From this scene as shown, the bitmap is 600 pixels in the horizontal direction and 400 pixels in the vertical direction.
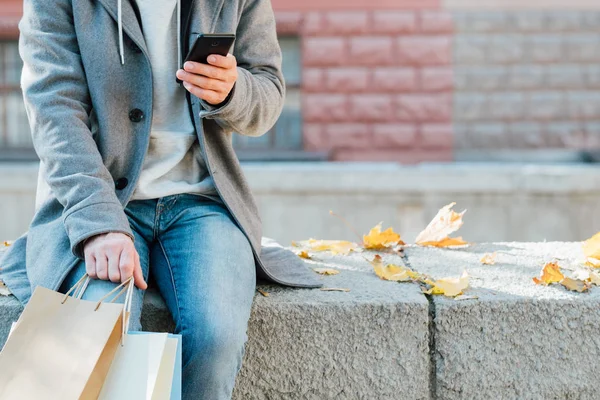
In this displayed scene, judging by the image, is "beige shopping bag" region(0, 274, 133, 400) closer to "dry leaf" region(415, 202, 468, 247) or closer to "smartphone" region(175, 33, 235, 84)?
"smartphone" region(175, 33, 235, 84)

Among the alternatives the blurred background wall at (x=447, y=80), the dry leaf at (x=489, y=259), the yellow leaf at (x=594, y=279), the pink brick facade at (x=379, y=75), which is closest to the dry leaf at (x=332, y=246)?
the dry leaf at (x=489, y=259)

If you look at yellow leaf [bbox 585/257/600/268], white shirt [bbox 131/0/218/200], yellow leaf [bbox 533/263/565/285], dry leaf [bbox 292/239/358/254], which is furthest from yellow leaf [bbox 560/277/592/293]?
white shirt [bbox 131/0/218/200]

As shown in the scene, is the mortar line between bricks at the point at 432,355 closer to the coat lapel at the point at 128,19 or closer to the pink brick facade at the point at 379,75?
the coat lapel at the point at 128,19

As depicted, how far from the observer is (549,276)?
2.27 metres

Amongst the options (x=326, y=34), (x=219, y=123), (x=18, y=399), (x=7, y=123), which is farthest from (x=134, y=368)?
(x=7, y=123)

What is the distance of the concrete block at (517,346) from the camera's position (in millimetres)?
2092

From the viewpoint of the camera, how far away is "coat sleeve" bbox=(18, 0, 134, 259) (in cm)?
189

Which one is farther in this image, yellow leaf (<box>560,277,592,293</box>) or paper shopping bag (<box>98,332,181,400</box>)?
yellow leaf (<box>560,277,592,293</box>)

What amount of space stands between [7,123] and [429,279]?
8.83 metres

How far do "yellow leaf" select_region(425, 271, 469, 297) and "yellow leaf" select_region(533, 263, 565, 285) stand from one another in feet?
0.76

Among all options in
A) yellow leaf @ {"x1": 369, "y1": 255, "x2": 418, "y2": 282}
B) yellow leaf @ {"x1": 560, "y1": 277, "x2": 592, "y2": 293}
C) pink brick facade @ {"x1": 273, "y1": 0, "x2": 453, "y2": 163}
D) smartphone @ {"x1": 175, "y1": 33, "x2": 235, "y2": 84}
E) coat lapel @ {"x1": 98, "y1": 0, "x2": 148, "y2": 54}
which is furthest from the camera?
pink brick facade @ {"x1": 273, "y1": 0, "x2": 453, "y2": 163}

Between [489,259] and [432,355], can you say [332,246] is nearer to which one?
[489,259]

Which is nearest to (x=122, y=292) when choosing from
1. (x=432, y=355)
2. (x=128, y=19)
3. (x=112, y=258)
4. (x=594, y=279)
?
(x=112, y=258)

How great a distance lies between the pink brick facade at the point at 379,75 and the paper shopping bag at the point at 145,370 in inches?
307
